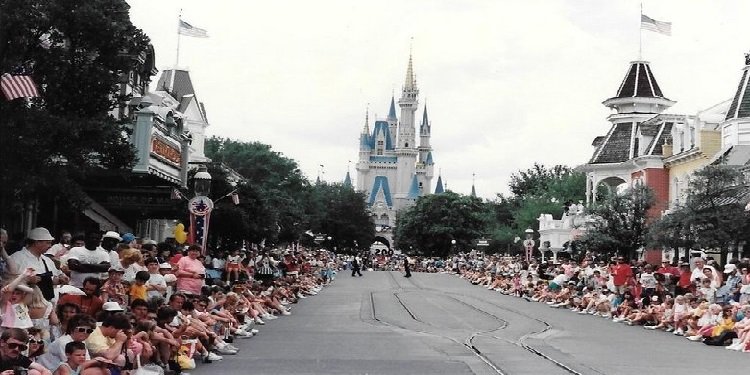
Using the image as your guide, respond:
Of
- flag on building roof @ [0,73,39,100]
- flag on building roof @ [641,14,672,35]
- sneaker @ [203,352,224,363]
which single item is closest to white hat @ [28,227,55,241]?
flag on building roof @ [0,73,39,100]

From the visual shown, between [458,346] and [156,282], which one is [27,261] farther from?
[458,346]

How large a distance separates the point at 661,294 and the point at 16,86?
16624 millimetres

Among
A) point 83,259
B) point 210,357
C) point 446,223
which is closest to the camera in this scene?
point 83,259

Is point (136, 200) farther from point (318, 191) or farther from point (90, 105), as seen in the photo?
point (318, 191)

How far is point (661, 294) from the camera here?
2606cm

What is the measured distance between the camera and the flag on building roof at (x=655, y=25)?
174 ft

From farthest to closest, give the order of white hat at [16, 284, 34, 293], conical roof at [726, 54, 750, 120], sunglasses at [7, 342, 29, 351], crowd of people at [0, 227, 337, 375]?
conical roof at [726, 54, 750, 120]
white hat at [16, 284, 34, 293]
crowd of people at [0, 227, 337, 375]
sunglasses at [7, 342, 29, 351]

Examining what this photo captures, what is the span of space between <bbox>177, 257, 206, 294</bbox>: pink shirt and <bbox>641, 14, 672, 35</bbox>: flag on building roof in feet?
127

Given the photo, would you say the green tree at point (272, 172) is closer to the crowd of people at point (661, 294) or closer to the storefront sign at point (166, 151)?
the crowd of people at point (661, 294)

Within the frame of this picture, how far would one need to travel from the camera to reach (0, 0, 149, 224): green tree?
54.5 ft

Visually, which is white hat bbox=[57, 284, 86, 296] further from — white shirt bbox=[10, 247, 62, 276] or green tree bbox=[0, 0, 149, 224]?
green tree bbox=[0, 0, 149, 224]

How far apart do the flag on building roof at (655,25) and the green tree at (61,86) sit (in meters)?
39.0

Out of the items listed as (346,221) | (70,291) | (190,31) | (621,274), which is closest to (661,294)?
(621,274)

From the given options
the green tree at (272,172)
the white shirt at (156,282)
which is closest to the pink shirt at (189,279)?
the white shirt at (156,282)
